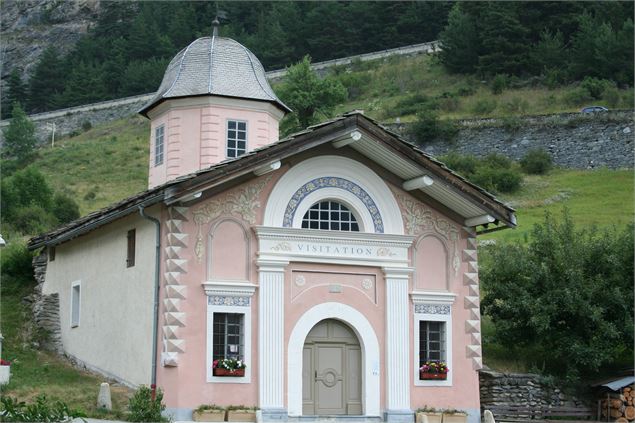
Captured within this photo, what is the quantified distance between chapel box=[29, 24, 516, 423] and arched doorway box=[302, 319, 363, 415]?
0.03 m

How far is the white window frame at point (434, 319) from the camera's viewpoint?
25812 millimetres

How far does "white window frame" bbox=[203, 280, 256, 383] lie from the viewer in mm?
23844

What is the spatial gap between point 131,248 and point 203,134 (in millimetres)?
4289

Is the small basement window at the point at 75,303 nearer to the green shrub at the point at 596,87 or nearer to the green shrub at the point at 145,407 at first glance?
the green shrub at the point at 145,407

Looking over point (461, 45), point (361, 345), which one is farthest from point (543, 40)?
point (361, 345)

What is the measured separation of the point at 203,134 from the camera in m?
29.0

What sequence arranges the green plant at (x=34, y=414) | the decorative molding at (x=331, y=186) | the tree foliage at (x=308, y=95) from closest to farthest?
the green plant at (x=34, y=414) → the decorative molding at (x=331, y=186) → the tree foliage at (x=308, y=95)

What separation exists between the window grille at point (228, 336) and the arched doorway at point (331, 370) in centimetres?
162

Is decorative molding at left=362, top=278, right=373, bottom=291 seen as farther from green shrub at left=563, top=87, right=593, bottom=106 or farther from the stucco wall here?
green shrub at left=563, top=87, right=593, bottom=106

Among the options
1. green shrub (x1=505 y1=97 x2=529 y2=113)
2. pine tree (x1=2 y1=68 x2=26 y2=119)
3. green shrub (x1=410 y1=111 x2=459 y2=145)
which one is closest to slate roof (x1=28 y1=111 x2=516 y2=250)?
green shrub (x1=410 y1=111 x2=459 y2=145)

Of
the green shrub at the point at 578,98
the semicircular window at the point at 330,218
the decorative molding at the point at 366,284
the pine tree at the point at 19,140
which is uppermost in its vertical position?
the green shrub at the point at 578,98

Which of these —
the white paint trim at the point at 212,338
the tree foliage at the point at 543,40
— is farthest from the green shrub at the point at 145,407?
the tree foliage at the point at 543,40

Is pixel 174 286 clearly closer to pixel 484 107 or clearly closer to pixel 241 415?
pixel 241 415

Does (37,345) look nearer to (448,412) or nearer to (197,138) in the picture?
(197,138)
